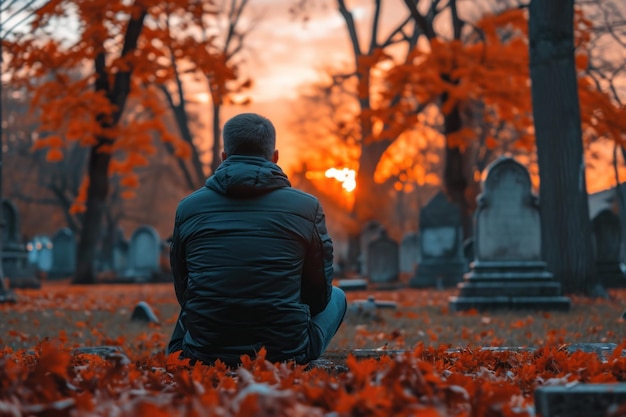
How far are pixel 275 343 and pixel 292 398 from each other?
1.62 m

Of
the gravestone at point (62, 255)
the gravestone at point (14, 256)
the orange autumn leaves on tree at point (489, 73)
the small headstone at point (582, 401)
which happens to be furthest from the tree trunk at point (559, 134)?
the gravestone at point (62, 255)

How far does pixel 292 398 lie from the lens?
270 centimetres

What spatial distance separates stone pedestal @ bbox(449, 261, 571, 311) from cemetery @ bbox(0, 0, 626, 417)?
0.03 meters

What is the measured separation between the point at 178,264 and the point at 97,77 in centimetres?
1867

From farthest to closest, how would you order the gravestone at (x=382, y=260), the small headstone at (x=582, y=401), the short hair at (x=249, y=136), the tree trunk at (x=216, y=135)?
the tree trunk at (x=216, y=135) < the gravestone at (x=382, y=260) < the short hair at (x=249, y=136) < the small headstone at (x=582, y=401)

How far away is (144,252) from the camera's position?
31.5 m

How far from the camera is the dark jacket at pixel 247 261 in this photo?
13.9ft

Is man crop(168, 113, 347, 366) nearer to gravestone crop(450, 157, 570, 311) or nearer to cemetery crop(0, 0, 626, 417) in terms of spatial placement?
cemetery crop(0, 0, 626, 417)

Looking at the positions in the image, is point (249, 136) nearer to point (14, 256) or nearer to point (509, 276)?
point (509, 276)

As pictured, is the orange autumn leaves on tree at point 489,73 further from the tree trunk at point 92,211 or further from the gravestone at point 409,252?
the gravestone at point 409,252

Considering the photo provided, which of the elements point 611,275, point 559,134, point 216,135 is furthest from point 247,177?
point 216,135

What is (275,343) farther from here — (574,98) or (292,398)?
(574,98)

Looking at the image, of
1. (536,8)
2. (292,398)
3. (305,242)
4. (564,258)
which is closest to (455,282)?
(564,258)

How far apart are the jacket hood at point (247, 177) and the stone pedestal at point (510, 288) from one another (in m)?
8.79
